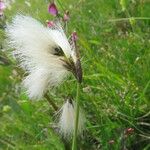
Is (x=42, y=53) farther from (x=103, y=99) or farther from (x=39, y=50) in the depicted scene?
(x=103, y=99)

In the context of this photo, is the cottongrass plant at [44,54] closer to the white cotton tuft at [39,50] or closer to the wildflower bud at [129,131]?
the white cotton tuft at [39,50]

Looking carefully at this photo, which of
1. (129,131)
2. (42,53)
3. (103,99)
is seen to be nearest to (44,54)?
(42,53)

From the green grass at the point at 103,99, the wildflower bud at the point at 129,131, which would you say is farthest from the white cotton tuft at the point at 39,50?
the wildflower bud at the point at 129,131

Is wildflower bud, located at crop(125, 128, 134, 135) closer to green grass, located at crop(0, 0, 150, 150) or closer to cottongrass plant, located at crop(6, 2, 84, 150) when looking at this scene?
green grass, located at crop(0, 0, 150, 150)

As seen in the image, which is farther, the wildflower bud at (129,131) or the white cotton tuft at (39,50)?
the wildflower bud at (129,131)

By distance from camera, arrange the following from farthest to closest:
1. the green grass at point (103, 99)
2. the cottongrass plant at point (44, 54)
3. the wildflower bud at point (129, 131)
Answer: the green grass at point (103, 99) → the wildflower bud at point (129, 131) → the cottongrass plant at point (44, 54)

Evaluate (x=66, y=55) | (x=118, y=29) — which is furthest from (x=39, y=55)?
(x=118, y=29)

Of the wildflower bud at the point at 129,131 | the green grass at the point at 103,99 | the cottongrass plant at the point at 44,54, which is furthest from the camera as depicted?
the green grass at the point at 103,99
